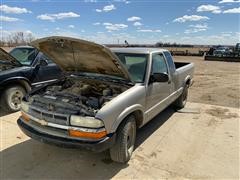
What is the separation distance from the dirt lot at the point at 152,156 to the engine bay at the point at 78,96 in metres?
0.93

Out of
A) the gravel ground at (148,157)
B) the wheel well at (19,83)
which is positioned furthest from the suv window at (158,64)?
the wheel well at (19,83)

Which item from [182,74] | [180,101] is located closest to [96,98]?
[182,74]

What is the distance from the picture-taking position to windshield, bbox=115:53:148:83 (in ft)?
13.3

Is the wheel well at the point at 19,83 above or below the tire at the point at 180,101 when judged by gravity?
above

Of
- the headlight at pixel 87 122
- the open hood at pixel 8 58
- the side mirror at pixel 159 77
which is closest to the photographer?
the headlight at pixel 87 122

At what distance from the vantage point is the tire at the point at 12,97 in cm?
565

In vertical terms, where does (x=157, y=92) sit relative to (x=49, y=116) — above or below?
above

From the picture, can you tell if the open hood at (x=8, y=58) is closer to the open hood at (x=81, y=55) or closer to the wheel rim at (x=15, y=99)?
the wheel rim at (x=15, y=99)

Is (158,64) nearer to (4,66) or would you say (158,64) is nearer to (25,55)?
(4,66)

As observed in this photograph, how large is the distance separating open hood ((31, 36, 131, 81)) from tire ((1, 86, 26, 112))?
1.82 m

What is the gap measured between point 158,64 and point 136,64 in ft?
1.93

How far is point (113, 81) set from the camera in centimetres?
395

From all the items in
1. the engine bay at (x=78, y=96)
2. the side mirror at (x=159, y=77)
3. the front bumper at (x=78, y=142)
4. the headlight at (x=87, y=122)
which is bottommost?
the front bumper at (x=78, y=142)

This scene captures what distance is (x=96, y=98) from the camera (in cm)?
351
